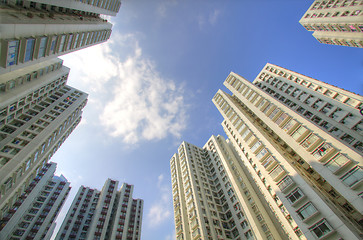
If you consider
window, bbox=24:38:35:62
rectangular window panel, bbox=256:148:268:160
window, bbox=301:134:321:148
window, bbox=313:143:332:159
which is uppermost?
window, bbox=24:38:35:62

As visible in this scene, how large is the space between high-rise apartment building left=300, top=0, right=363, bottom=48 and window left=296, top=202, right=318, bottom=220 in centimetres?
4821

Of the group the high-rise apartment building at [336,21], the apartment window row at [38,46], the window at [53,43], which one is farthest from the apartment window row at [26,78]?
the high-rise apartment building at [336,21]

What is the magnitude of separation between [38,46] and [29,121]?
25.6m

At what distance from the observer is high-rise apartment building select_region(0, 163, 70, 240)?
53.5m

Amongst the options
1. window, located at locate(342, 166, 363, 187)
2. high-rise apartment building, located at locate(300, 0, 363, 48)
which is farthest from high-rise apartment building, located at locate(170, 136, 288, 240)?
high-rise apartment building, located at locate(300, 0, 363, 48)

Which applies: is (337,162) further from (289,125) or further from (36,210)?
(36,210)

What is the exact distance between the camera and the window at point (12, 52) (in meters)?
21.5

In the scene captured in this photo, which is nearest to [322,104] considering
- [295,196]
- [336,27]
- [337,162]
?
[337,162]

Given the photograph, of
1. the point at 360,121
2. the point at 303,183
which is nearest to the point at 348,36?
the point at 360,121

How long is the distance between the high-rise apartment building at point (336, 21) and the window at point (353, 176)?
45.2 m

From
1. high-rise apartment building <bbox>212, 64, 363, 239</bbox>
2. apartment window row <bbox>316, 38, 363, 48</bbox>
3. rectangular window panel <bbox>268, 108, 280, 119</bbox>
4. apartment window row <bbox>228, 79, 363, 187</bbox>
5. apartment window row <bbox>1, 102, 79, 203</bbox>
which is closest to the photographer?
high-rise apartment building <bbox>212, 64, 363, 239</bbox>

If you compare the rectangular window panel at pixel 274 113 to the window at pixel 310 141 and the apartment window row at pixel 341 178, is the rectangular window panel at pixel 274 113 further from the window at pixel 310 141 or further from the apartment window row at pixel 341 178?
the apartment window row at pixel 341 178

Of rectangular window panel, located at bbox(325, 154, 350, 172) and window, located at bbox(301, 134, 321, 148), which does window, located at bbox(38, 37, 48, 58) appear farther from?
rectangular window panel, located at bbox(325, 154, 350, 172)

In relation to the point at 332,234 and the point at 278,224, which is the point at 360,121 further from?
the point at 278,224
